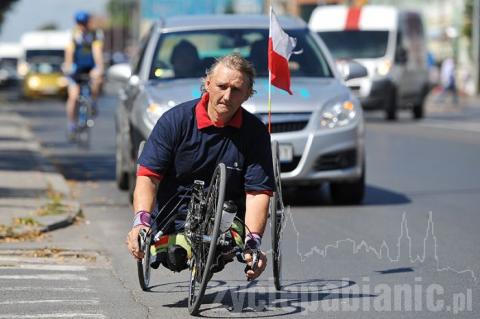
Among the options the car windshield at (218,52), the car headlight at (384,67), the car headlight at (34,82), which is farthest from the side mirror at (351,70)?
the car headlight at (34,82)

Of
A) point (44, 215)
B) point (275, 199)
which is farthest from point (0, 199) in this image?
point (275, 199)

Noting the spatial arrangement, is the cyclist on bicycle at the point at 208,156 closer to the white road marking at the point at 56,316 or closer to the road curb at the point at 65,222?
the white road marking at the point at 56,316

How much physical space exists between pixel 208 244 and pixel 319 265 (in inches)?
89.7

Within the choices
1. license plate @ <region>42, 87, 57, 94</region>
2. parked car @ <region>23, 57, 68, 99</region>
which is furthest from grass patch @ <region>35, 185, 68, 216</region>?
license plate @ <region>42, 87, 57, 94</region>

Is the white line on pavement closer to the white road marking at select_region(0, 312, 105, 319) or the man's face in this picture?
the white road marking at select_region(0, 312, 105, 319)

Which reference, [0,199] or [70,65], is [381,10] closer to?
[70,65]

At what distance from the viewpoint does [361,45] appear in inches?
1324

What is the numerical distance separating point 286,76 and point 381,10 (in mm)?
25294

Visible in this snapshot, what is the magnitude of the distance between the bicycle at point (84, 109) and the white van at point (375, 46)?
11858 millimetres

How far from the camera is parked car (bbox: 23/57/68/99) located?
51.2m

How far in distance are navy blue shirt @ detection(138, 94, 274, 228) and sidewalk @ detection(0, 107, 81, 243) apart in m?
3.60

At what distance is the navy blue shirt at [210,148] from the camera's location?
7754 millimetres

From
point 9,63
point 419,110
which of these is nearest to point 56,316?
point 419,110

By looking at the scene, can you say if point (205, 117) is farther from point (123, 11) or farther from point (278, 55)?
point (123, 11)
